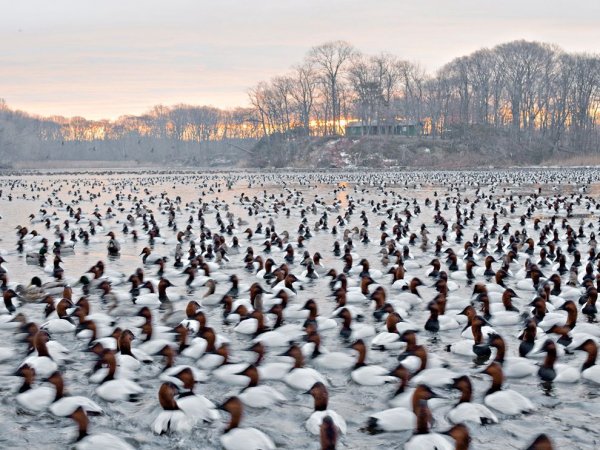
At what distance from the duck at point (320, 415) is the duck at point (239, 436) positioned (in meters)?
0.51

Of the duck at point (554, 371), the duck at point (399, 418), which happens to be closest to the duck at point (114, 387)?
the duck at point (399, 418)

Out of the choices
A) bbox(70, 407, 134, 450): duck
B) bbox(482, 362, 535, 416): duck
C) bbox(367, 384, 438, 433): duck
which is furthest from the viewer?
bbox(482, 362, 535, 416): duck

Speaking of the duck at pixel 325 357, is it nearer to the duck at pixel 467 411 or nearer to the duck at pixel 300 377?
the duck at pixel 300 377

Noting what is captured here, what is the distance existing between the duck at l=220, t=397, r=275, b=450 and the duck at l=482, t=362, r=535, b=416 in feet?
8.95

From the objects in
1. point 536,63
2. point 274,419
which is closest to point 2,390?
point 274,419

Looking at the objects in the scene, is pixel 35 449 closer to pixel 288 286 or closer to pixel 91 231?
pixel 288 286

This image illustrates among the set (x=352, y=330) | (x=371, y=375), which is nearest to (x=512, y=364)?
(x=371, y=375)

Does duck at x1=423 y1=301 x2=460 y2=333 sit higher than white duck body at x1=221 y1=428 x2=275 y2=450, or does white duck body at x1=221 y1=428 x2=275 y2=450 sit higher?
duck at x1=423 y1=301 x2=460 y2=333

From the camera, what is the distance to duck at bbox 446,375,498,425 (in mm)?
7551

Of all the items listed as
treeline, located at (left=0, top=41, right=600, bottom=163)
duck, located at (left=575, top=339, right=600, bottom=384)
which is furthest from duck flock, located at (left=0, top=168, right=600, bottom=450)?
treeline, located at (left=0, top=41, right=600, bottom=163)

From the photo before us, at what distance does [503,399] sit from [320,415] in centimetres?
224

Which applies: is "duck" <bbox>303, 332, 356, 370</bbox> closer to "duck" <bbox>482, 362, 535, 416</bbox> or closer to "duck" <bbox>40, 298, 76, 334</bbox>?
"duck" <bbox>482, 362, 535, 416</bbox>

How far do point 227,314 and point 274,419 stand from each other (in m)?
4.33

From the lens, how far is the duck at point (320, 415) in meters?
7.35
